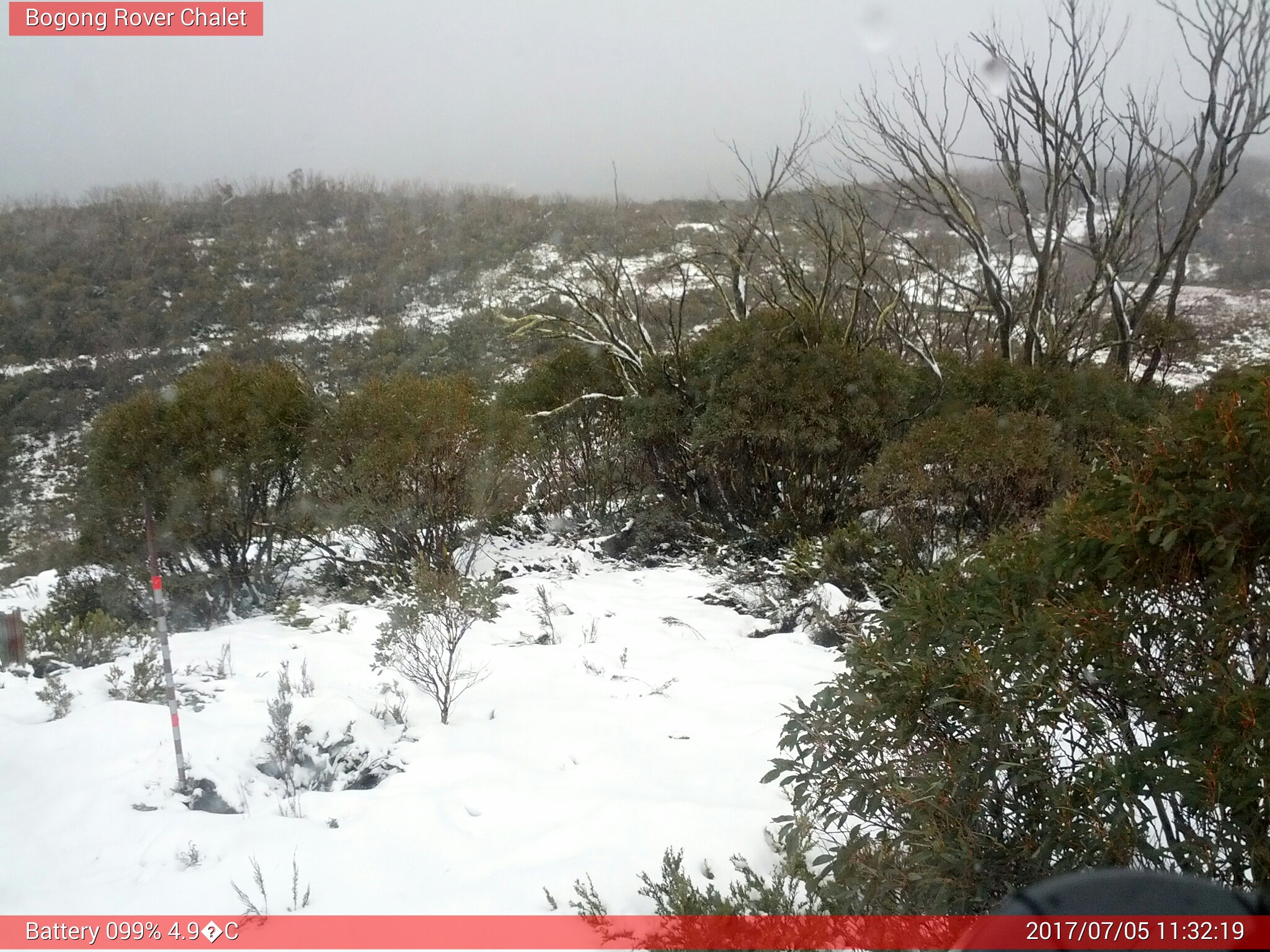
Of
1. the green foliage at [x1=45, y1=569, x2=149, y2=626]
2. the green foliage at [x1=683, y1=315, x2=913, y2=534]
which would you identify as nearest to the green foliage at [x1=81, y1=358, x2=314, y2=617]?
the green foliage at [x1=45, y1=569, x2=149, y2=626]

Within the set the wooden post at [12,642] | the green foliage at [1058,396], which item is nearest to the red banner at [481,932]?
the wooden post at [12,642]

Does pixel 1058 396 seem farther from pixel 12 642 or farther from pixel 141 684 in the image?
pixel 12 642

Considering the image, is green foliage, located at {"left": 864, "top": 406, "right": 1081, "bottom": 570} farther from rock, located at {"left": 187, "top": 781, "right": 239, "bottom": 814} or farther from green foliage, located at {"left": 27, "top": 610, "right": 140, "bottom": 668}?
green foliage, located at {"left": 27, "top": 610, "right": 140, "bottom": 668}

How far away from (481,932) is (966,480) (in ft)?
18.9

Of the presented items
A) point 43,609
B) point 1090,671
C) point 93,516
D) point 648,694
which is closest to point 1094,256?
point 648,694

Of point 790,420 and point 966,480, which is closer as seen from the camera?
point 966,480

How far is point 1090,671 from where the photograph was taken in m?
2.10

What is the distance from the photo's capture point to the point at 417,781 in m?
3.71

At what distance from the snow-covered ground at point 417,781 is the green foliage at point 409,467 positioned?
1845 millimetres

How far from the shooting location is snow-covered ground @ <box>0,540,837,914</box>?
114 inches

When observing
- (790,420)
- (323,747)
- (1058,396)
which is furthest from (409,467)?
(1058,396)

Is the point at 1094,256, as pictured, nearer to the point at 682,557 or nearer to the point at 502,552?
the point at 682,557

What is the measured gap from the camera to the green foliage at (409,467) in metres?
7.41

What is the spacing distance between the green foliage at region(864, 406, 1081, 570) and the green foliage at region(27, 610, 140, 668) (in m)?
6.41
